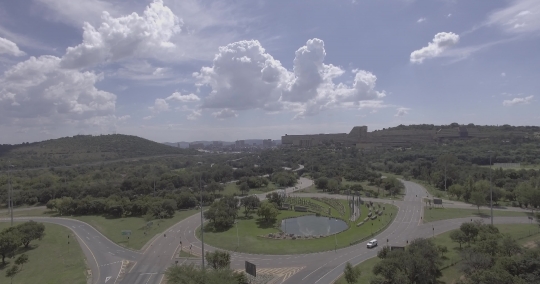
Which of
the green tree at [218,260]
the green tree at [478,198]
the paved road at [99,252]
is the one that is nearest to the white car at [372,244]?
the green tree at [218,260]

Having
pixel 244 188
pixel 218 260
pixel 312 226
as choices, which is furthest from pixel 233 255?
pixel 244 188

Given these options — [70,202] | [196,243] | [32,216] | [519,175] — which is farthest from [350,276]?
[519,175]

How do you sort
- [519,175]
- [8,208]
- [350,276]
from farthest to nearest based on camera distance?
[519,175], [8,208], [350,276]

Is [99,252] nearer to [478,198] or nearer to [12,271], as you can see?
[12,271]

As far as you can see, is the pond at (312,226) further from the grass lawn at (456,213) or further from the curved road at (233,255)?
the grass lawn at (456,213)

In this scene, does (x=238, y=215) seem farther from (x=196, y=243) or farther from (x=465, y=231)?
(x=465, y=231)

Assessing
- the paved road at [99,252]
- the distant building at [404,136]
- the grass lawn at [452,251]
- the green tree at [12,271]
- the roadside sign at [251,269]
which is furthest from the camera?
the distant building at [404,136]

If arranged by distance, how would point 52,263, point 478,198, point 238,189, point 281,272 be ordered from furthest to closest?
point 238,189 → point 478,198 → point 52,263 → point 281,272
